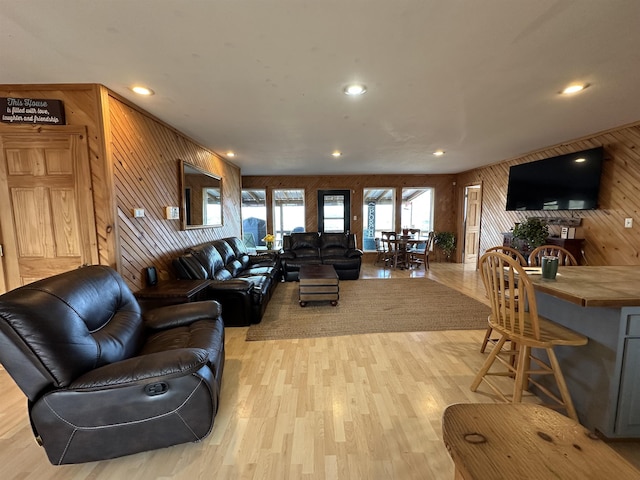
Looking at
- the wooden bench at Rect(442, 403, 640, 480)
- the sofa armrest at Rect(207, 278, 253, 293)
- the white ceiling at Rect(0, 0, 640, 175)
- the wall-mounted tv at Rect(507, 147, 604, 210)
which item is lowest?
the sofa armrest at Rect(207, 278, 253, 293)

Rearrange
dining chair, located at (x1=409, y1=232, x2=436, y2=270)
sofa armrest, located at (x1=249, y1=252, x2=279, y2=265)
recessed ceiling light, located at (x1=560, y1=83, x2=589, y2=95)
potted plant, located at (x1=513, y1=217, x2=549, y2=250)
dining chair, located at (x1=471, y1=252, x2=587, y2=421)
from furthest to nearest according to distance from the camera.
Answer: dining chair, located at (x1=409, y1=232, x2=436, y2=270), sofa armrest, located at (x1=249, y1=252, x2=279, y2=265), potted plant, located at (x1=513, y1=217, x2=549, y2=250), recessed ceiling light, located at (x1=560, y1=83, x2=589, y2=95), dining chair, located at (x1=471, y1=252, x2=587, y2=421)

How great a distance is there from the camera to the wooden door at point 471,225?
704 cm

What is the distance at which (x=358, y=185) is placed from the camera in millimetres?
7508

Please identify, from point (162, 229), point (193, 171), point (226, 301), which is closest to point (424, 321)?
point (226, 301)

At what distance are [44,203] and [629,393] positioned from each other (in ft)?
14.4

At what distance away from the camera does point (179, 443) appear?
1.44 m

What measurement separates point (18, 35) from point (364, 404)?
3213 millimetres

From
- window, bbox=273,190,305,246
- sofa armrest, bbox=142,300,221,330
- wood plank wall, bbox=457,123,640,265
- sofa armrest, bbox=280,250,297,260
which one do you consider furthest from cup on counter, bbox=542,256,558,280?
window, bbox=273,190,305,246

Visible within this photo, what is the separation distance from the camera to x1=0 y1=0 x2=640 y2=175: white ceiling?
143cm

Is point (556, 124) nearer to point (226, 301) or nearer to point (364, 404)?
point (364, 404)

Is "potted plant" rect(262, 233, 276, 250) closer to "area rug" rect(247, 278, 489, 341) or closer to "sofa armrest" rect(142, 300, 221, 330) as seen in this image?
"area rug" rect(247, 278, 489, 341)

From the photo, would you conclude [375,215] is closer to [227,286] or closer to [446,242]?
[446,242]

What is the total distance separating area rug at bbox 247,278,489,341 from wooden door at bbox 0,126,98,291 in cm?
188

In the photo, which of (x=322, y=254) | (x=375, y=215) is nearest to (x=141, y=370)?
(x=322, y=254)
